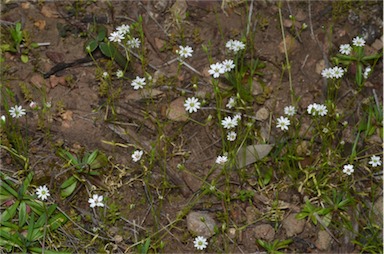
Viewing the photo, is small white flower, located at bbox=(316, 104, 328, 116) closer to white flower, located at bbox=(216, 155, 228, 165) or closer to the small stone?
the small stone

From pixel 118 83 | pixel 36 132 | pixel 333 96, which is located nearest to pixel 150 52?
pixel 118 83

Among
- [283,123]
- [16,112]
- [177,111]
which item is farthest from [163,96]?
[16,112]

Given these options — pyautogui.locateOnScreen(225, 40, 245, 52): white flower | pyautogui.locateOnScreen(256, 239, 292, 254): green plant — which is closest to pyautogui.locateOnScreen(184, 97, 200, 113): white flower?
pyautogui.locateOnScreen(225, 40, 245, 52): white flower

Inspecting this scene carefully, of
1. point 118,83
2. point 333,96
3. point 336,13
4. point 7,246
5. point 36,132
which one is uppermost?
point 336,13

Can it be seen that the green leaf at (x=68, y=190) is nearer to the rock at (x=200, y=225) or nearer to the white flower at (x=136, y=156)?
the white flower at (x=136, y=156)

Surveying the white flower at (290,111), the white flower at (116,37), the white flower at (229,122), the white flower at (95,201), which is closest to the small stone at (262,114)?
the white flower at (290,111)

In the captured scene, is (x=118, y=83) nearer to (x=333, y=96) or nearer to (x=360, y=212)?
(x=333, y=96)

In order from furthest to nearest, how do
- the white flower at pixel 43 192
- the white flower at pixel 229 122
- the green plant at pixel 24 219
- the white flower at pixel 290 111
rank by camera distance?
the white flower at pixel 290 111 < the white flower at pixel 229 122 < the white flower at pixel 43 192 < the green plant at pixel 24 219
